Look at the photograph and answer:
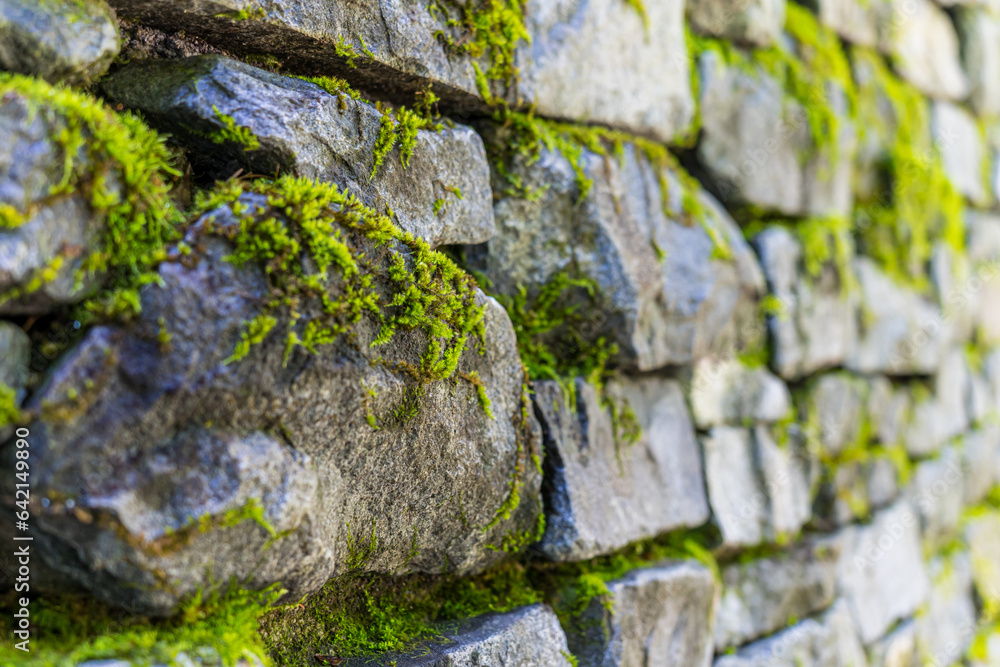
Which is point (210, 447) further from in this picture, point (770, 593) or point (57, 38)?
point (770, 593)

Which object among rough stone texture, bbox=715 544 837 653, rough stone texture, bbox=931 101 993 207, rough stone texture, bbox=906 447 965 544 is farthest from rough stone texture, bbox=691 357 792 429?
rough stone texture, bbox=931 101 993 207

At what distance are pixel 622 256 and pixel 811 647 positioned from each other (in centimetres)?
149

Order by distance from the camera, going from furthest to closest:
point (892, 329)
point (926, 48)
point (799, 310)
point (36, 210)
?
1. point (926, 48)
2. point (892, 329)
3. point (799, 310)
4. point (36, 210)

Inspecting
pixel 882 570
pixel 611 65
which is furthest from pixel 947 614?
pixel 611 65

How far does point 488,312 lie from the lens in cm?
145

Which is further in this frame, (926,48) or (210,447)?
(926,48)

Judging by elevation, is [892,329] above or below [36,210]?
above

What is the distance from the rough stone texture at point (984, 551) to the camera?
11.8 ft

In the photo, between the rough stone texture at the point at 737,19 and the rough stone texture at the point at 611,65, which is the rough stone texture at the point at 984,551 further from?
the rough stone texture at the point at 611,65

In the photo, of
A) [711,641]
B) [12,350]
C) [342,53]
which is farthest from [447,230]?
[711,641]

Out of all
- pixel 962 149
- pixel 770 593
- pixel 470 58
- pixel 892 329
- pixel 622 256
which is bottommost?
pixel 770 593

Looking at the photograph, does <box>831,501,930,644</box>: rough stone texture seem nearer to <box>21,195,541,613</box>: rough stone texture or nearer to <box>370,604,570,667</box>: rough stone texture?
<box>370,604,570,667</box>: rough stone texture

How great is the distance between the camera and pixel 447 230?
1.46m

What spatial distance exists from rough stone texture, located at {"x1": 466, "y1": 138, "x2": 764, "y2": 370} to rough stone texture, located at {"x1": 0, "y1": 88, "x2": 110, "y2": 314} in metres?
0.87
